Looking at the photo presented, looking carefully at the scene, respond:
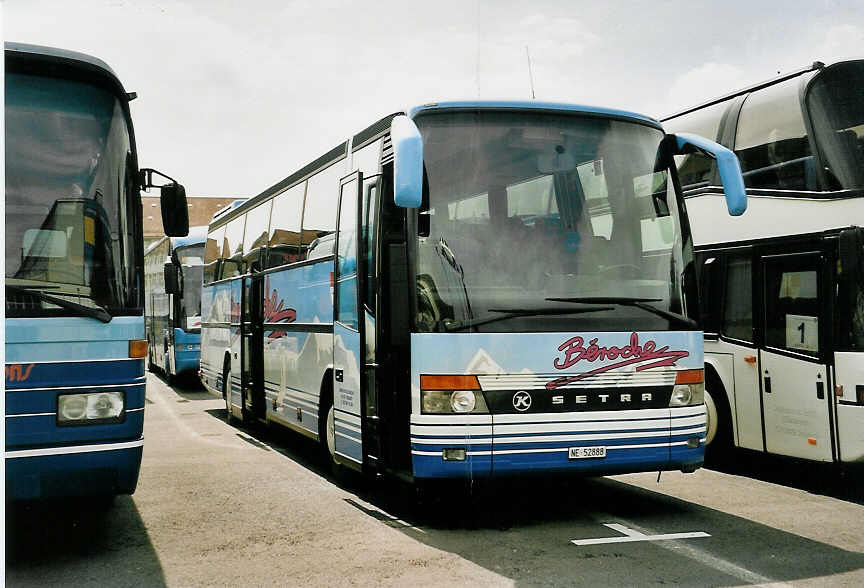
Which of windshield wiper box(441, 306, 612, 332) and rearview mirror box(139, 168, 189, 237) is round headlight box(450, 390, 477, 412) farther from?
rearview mirror box(139, 168, 189, 237)

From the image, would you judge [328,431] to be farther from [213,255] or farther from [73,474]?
[213,255]

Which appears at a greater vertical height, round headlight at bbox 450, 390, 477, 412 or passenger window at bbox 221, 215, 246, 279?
passenger window at bbox 221, 215, 246, 279

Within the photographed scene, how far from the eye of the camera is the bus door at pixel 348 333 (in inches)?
327

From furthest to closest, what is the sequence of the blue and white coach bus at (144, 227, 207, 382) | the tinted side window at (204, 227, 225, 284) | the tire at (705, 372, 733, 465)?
the blue and white coach bus at (144, 227, 207, 382), the tinted side window at (204, 227, 225, 284), the tire at (705, 372, 733, 465)

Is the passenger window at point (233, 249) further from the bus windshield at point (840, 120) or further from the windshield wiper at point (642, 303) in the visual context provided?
the bus windshield at point (840, 120)

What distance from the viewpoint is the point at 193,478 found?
9883 mm

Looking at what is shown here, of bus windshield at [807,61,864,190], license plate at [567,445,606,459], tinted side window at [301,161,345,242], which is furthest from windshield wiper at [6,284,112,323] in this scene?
bus windshield at [807,61,864,190]

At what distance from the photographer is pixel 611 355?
725 centimetres

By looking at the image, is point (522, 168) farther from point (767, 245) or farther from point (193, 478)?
point (193, 478)

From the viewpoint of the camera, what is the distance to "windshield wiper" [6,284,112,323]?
19.2 feet

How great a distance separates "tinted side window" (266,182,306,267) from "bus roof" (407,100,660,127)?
11.6 ft

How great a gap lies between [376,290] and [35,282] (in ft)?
8.97

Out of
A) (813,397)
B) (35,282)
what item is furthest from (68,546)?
(813,397)

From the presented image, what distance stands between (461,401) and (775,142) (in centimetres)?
472
